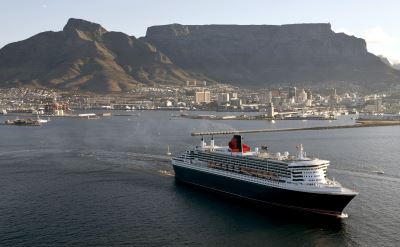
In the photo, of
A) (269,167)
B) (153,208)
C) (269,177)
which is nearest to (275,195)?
(269,177)

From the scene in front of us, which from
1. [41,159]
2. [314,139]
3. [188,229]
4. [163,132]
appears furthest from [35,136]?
[188,229]

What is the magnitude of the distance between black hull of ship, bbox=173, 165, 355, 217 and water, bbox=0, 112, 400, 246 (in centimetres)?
93

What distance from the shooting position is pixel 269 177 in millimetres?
43031

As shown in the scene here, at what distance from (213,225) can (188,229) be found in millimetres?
2033

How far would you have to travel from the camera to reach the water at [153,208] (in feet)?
116

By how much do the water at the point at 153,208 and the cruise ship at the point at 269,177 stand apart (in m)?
1.25

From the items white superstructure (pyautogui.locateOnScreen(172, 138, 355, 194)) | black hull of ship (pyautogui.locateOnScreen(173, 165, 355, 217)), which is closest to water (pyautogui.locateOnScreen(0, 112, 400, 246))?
black hull of ship (pyautogui.locateOnScreen(173, 165, 355, 217))

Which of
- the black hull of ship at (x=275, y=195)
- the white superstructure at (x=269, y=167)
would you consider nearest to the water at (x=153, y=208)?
the black hull of ship at (x=275, y=195)

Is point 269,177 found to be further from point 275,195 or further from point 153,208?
point 153,208

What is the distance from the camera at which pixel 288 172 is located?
136 feet

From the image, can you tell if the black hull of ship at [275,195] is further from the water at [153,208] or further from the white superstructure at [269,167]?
the water at [153,208]

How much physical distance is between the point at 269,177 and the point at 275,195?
1836 millimetres

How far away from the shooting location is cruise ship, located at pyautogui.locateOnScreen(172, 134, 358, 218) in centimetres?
3950

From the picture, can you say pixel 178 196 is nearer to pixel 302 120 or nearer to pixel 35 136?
pixel 35 136
